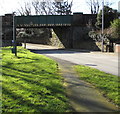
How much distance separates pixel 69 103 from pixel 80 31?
36795mm

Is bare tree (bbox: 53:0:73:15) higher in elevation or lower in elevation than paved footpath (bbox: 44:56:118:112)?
higher

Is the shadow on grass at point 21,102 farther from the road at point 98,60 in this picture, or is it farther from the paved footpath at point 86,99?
the road at point 98,60

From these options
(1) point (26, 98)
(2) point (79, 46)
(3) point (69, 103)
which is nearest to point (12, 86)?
(1) point (26, 98)

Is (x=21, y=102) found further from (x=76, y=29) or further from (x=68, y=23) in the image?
(x=68, y=23)

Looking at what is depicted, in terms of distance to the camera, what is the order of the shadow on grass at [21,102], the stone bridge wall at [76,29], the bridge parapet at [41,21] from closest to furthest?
the shadow on grass at [21,102]
the bridge parapet at [41,21]
the stone bridge wall at [76,29]

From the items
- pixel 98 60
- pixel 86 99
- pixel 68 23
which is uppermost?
pixel 68 23

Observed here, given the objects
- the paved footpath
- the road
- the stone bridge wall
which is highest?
the stone bridge wall

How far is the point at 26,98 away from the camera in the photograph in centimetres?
552

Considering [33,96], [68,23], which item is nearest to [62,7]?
[68,23]

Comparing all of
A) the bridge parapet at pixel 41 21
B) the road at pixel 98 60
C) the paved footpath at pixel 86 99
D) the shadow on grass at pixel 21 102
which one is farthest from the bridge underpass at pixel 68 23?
the shadow on grass at pixel 21 102

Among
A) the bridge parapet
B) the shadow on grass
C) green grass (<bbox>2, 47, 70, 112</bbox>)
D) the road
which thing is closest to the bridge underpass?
the bridge parapet

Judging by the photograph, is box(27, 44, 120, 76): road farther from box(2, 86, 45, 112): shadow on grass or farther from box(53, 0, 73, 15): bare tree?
box(53, 0, 73, 15): bare tree

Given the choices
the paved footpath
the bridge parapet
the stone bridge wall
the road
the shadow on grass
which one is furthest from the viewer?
the stone bridge wall

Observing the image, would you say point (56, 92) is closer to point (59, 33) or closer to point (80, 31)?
point (80, 31)
